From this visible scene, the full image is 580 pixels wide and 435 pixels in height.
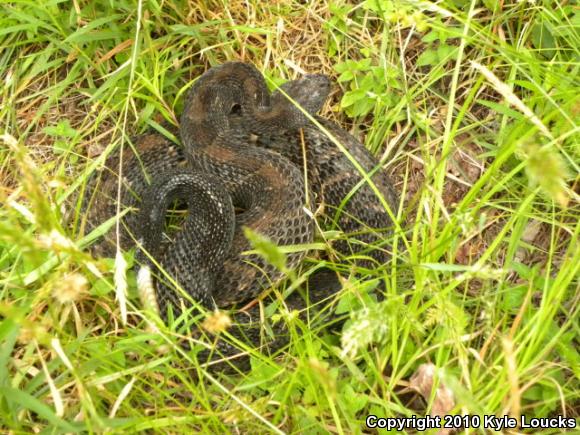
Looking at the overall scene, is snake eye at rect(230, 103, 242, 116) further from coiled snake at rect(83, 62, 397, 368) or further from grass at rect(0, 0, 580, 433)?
grass at rect(0, 0, 580, 433)

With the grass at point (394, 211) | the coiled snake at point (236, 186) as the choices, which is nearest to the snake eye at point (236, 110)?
the coiled snake at point (236, 186)

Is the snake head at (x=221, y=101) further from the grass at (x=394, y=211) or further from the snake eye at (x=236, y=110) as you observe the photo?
the grass at (x=394, y=211)

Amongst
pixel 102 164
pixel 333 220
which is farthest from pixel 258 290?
pixel 102 164

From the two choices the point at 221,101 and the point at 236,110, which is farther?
the point at 236,110

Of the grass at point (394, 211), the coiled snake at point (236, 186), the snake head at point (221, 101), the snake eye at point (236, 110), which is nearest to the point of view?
the grass at point (394, 211)

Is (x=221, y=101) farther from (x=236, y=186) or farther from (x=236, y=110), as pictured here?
(x=236, y=186)

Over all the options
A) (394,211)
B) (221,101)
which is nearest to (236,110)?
(221,101)
